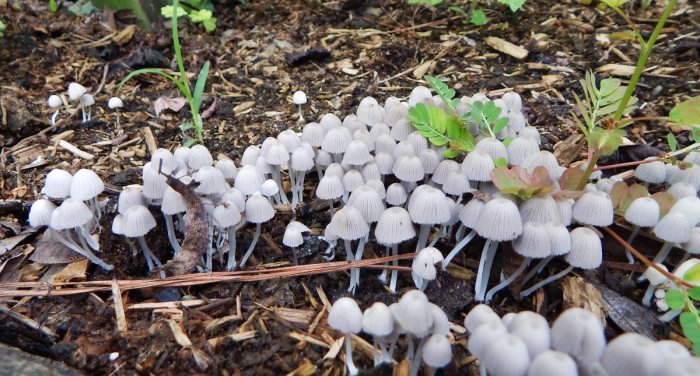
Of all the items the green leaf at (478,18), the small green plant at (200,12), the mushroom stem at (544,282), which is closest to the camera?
the mushroom stem at (544,282)

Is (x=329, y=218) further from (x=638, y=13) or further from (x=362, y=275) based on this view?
(x=638, y=13)

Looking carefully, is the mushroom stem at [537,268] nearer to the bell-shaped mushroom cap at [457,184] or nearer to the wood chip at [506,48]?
the bell-shaped mushroom cap at [457,184]

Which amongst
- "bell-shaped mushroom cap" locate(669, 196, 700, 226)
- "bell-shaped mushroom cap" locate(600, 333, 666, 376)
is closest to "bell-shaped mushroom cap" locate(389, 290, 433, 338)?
"bell-shaped mushroom cap" locate(600, 333, 666, 376)

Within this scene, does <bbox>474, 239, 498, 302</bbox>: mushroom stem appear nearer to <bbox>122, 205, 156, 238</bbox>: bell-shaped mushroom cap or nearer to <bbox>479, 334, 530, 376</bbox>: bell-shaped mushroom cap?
<bbox>479, 334, 530, 376</bbox>: bell-shaped mushroom cap

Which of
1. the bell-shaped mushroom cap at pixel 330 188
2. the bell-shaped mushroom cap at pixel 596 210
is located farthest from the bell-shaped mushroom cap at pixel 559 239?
the bell-shaped mushroom cap at pixel 330 188

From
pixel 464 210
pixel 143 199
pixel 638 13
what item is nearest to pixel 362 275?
pixel 464 210

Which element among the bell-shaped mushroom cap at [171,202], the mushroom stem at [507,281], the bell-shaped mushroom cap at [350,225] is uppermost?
the bell-shaped mushroom cap at [350,225]
